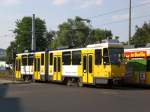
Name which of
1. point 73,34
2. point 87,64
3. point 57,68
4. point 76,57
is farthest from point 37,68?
point 73,34

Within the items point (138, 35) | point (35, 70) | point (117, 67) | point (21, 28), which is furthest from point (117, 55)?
point (21, 28)

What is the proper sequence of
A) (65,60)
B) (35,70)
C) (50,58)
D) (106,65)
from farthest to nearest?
(35,70) < (50,58) < (65,60) < (106,65)

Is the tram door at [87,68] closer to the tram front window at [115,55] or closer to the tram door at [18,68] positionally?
the tram front window at [115,55]

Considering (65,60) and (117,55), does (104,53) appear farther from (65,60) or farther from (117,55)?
(65,60)

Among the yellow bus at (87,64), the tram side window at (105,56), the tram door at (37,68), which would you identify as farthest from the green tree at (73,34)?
the tram side window at (105,56)

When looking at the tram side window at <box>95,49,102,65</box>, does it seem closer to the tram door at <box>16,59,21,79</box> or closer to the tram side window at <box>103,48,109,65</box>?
the tram side window at <box>103,48,109,65</box>

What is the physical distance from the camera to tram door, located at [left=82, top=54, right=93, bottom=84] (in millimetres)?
33875

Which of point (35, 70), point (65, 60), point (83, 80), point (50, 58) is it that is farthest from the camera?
point (35, 70)

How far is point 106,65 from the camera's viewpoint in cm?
3247

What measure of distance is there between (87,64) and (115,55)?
8.53ft

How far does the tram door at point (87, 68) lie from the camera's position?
111 ft

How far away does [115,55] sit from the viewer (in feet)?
107

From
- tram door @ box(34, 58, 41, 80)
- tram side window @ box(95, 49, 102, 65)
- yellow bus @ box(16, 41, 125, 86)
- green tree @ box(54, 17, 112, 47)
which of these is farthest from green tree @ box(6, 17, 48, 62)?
tram side window @ box(95, 49, 102, 65)

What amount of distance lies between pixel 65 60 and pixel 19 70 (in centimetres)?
1207
